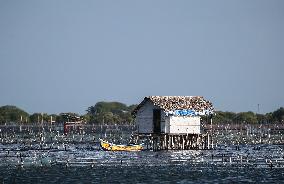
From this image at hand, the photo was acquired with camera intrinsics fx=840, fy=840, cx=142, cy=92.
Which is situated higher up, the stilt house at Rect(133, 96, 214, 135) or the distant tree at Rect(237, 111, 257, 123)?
the distant tree at Rect(237, 111, 257, 123)

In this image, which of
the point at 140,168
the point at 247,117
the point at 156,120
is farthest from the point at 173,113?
the point at 247,117

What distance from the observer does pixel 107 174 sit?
63.2 m

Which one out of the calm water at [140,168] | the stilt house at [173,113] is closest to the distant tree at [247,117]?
the stilt house at [173,113]

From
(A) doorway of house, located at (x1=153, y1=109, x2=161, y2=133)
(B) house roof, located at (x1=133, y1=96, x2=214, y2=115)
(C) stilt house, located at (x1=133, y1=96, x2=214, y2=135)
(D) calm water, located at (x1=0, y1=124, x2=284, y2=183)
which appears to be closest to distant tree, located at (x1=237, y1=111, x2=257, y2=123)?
(C) stilt house, located at (x1=133, y1=96, x2=214, y2=135)

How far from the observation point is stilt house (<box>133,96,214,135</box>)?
8406cm

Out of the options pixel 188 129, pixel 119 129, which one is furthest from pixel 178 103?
pixel 119 129

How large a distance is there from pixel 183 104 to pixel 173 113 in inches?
73.1

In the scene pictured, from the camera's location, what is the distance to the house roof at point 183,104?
3302 inches

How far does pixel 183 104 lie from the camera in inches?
3339

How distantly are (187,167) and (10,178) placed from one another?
15.1 metres

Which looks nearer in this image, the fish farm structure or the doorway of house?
the fish farm structure

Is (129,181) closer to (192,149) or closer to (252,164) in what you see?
(252,164)

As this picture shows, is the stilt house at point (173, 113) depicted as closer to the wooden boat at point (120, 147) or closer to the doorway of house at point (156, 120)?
the doorway of house at point (156, 120)

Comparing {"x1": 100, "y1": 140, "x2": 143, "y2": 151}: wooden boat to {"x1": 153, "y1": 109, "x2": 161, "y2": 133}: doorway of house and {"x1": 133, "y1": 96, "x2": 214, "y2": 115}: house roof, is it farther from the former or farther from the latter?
{"x1": 133, "y1": 96, "x2": 214, "y2": 115}: house roof
